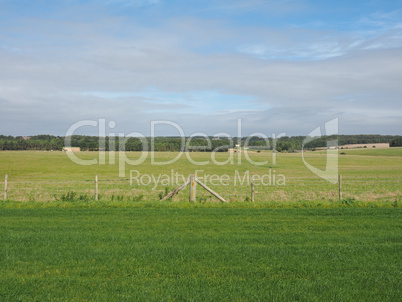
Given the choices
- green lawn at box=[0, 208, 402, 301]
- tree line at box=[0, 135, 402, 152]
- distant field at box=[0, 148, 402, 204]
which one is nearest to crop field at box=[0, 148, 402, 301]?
green lawn at box=[0, 208, 402, 301]

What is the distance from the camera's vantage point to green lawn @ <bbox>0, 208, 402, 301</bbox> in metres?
6.41

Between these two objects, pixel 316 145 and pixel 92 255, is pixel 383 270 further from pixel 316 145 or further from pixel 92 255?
pixel 316 145

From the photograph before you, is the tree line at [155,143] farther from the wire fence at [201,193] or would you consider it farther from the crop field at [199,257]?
the crop field at [199,257]

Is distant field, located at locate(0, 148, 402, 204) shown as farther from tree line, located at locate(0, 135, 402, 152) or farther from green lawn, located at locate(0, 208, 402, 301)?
tree line, located at locate(0, 135, 402, 152)

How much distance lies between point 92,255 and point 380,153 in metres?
109

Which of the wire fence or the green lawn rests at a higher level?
the green lawn

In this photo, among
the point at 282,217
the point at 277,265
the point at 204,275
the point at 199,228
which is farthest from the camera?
the point at 282,217

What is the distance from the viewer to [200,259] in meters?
8.33

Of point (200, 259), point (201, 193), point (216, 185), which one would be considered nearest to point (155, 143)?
point (216, 185)

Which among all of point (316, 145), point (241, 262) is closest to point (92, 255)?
point (241, 262)

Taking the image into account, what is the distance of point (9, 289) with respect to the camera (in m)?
6.42

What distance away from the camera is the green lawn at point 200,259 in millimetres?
6406

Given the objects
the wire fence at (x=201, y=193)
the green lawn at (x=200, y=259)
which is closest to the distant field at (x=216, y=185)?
the wire fence at (x=201, y=193)

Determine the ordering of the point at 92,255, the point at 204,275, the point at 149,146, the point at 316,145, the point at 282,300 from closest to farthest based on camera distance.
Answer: the point at 282,300 → the point at 204,275 → the point at 92,255 → the point at 149,146 → the point at 316,145
